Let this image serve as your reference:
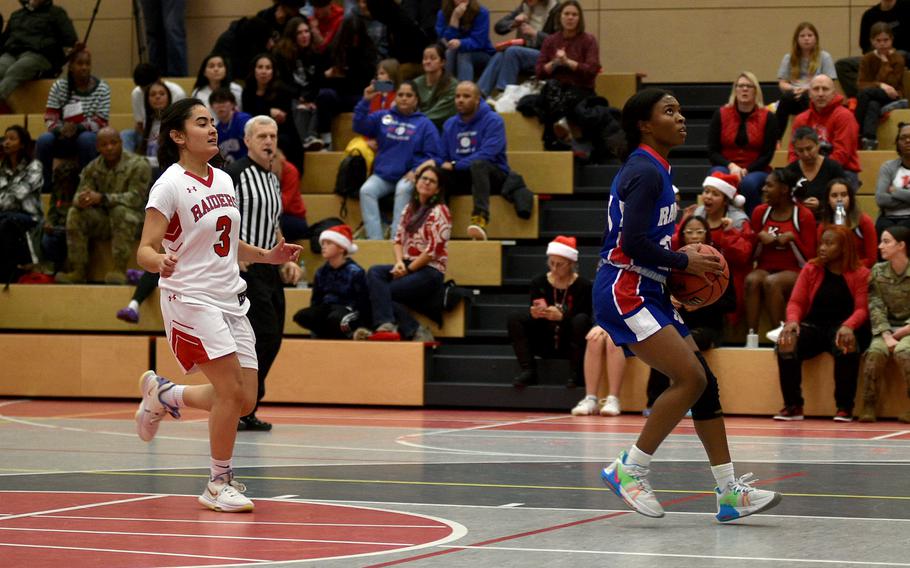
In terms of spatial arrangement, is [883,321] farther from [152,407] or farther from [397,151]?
[152,407]

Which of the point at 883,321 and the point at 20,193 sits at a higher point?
the point at 20,193

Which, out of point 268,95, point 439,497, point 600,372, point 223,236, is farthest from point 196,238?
point 268,95

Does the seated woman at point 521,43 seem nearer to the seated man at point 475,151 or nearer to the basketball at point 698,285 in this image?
the seated man at point 475,151

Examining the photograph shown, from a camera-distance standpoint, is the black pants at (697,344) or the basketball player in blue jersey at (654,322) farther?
the black pants at (697,344)

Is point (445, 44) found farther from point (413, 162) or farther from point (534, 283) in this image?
point (534, 283)

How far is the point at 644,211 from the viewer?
5770mm

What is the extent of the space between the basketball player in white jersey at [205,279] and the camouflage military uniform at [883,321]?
19.0 feet

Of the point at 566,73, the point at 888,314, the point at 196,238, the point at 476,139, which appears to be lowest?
the point at 888,314

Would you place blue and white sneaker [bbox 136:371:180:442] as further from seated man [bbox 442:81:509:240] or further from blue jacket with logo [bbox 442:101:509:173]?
blue jacket with logo [bbox 442:101:509:173]

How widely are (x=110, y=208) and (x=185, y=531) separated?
27.8ft

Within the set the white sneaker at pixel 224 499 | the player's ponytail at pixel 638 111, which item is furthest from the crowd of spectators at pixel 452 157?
the player's ponytail at pixel 638 111

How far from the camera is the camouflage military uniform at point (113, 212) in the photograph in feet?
44.3

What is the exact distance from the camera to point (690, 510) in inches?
241

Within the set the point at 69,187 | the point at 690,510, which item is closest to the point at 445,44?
the point at 69,187
